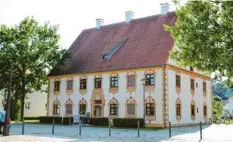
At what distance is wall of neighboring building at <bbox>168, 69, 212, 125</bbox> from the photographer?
30938mm

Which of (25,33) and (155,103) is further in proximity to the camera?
(25,33)

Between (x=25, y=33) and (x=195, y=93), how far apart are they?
70.2ft

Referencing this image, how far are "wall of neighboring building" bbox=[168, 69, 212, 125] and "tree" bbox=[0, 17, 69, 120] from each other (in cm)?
1481

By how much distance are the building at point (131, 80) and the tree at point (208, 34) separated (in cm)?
1175

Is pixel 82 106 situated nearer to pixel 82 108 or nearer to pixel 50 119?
pixel 82 108

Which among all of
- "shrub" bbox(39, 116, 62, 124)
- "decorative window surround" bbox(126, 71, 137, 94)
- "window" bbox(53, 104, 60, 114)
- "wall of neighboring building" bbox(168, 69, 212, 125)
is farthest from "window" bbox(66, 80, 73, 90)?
"wall of neighboring building" bbox(168, 69, 212, 125)

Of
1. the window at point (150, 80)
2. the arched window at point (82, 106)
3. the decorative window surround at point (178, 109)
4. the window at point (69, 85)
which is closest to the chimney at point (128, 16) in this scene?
the window at point (69, 85)

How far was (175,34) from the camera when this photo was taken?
17.3 metres

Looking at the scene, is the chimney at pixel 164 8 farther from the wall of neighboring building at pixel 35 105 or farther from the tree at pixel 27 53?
the wall of neighboring building at pixel 35 105

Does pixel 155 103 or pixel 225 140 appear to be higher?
pixel 155 103

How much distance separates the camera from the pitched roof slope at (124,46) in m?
32.1

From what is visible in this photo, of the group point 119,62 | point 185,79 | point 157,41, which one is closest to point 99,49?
point 119,62

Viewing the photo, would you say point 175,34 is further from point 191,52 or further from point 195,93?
point 195,93

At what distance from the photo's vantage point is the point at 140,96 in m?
31.4
